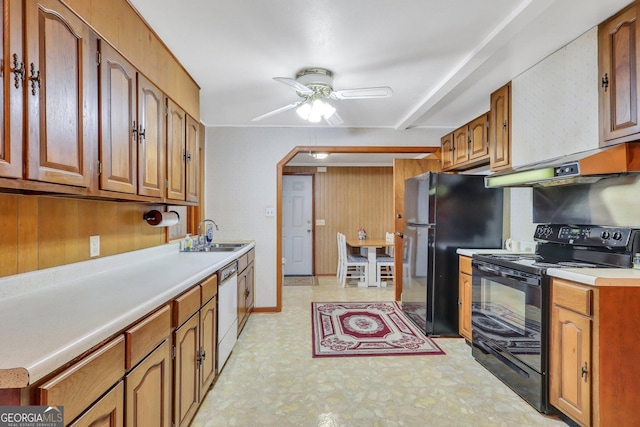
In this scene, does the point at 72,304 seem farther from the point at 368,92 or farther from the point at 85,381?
the point at 368,92

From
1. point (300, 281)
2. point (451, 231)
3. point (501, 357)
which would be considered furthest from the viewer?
point (300, 281)

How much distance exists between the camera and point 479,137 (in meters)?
A: 3.17

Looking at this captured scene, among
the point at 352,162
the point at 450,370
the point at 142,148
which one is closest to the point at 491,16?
the point at 142,148

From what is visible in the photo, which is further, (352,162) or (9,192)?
(352,162)

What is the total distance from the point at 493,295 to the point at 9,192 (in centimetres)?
292

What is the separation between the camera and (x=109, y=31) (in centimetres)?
155

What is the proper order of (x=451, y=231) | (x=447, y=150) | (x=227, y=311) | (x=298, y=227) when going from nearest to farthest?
(x=227, y=311)
(x=451, y=231)
(x=447, y=150)
(x=298, y=227)

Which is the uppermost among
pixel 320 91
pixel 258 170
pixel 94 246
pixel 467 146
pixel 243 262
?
pixel 320 91

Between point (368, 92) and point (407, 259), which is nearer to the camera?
point (368, 92)

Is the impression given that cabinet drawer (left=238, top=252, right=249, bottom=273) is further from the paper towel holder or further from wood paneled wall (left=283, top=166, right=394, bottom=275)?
wood paneled wall (left=283, top=166, right=394, bottom=275)

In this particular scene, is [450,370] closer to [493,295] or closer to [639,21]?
[493,295]

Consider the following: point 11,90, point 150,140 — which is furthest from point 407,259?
point 11,90

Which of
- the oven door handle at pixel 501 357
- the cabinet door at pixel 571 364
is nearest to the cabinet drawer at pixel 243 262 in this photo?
the oven door handle at pixel 501 357

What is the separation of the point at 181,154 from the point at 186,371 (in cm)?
156
